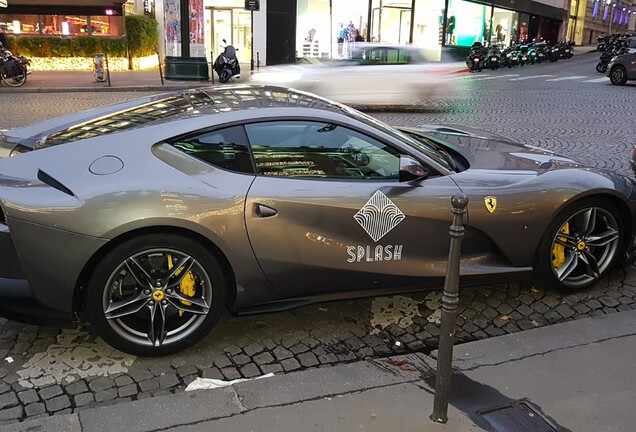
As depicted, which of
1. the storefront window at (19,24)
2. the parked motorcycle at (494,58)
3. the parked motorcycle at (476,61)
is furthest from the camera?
the parked motorcycle at (494,58)

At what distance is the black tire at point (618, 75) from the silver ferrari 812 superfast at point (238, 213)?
19391mm

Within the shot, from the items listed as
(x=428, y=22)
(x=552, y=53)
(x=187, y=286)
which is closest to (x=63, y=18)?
(x=428, y=22)

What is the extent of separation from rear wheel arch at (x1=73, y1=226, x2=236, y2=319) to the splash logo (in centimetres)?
80

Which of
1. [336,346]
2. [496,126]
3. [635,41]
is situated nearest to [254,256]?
[336,346]

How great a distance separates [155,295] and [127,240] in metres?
0.35

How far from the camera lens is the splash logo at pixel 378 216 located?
3451 mm

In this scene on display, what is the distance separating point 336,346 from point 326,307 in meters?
0.52

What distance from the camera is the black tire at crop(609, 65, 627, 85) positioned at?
68.3 feet

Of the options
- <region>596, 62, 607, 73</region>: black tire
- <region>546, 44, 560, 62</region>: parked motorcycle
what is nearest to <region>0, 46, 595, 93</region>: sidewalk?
<region>596, 62, 607, 73</region>: black tire

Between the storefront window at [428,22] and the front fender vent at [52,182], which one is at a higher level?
the storefront window at [428,22]

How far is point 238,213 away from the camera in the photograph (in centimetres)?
324

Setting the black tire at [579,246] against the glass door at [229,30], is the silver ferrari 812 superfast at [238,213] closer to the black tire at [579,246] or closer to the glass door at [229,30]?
the black tire at [579,246]

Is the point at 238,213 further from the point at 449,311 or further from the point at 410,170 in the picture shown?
the point at 449,311

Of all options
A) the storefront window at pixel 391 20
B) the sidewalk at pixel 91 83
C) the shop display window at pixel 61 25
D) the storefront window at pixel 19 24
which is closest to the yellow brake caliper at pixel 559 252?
the sidewalk at pixel 91 83
